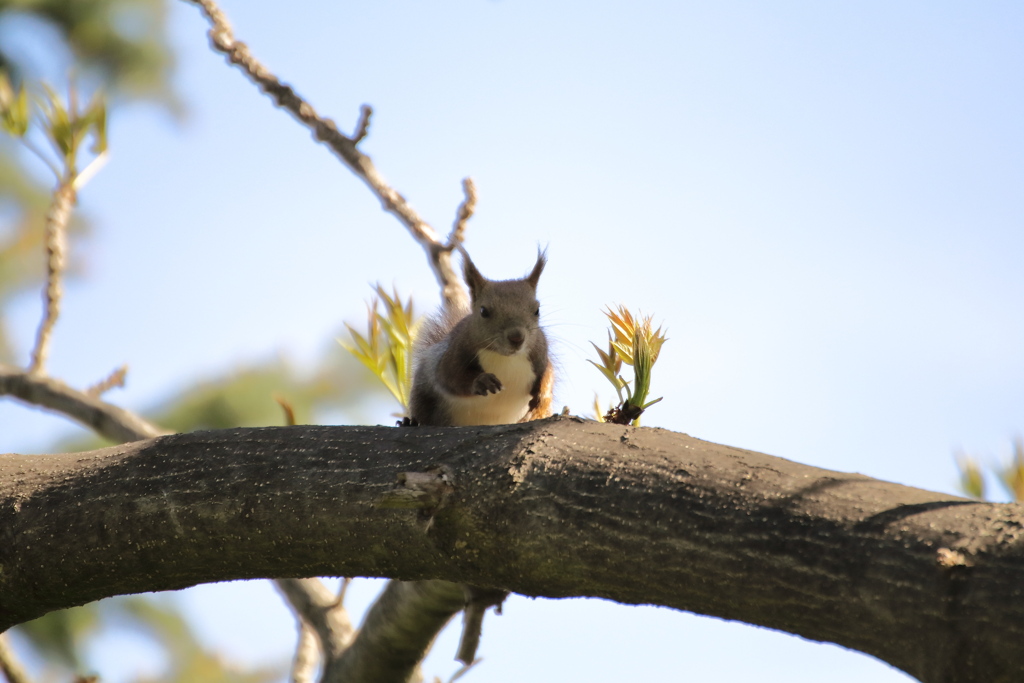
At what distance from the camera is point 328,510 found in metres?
1.69

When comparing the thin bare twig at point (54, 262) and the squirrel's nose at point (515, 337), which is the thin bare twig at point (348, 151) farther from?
the thin bare twig at point (54, 262)

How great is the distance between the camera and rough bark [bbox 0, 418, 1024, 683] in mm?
1248

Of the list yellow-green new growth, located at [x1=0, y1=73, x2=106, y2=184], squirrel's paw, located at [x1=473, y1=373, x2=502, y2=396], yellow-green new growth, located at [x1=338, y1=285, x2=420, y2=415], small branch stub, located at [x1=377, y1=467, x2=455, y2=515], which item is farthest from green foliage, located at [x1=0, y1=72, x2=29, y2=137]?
small branch stub, located at [x1=377, y1=467, x2=455, y2=515]

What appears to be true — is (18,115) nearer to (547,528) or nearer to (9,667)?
(9,667)

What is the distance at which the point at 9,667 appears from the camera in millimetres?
3109

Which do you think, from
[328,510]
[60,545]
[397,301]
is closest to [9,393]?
[397,301]

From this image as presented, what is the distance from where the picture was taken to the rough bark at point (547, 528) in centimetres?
125

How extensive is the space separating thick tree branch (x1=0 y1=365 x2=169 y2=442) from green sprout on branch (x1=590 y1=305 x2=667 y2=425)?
7.38 feet

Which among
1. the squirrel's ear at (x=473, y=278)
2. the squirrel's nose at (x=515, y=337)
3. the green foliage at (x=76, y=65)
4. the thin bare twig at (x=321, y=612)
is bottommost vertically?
the thin bare twig at (x=321, y=612)

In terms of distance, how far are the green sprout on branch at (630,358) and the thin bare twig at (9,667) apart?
7.61 ft

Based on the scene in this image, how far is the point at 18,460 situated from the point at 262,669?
12.4 ft

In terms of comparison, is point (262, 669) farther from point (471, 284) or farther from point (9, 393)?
point (471, 284)

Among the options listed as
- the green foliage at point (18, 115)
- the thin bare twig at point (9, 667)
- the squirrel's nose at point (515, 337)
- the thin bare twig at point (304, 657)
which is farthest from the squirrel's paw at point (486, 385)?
the green foliage at point (18, 115)

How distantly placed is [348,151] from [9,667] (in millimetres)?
2220
